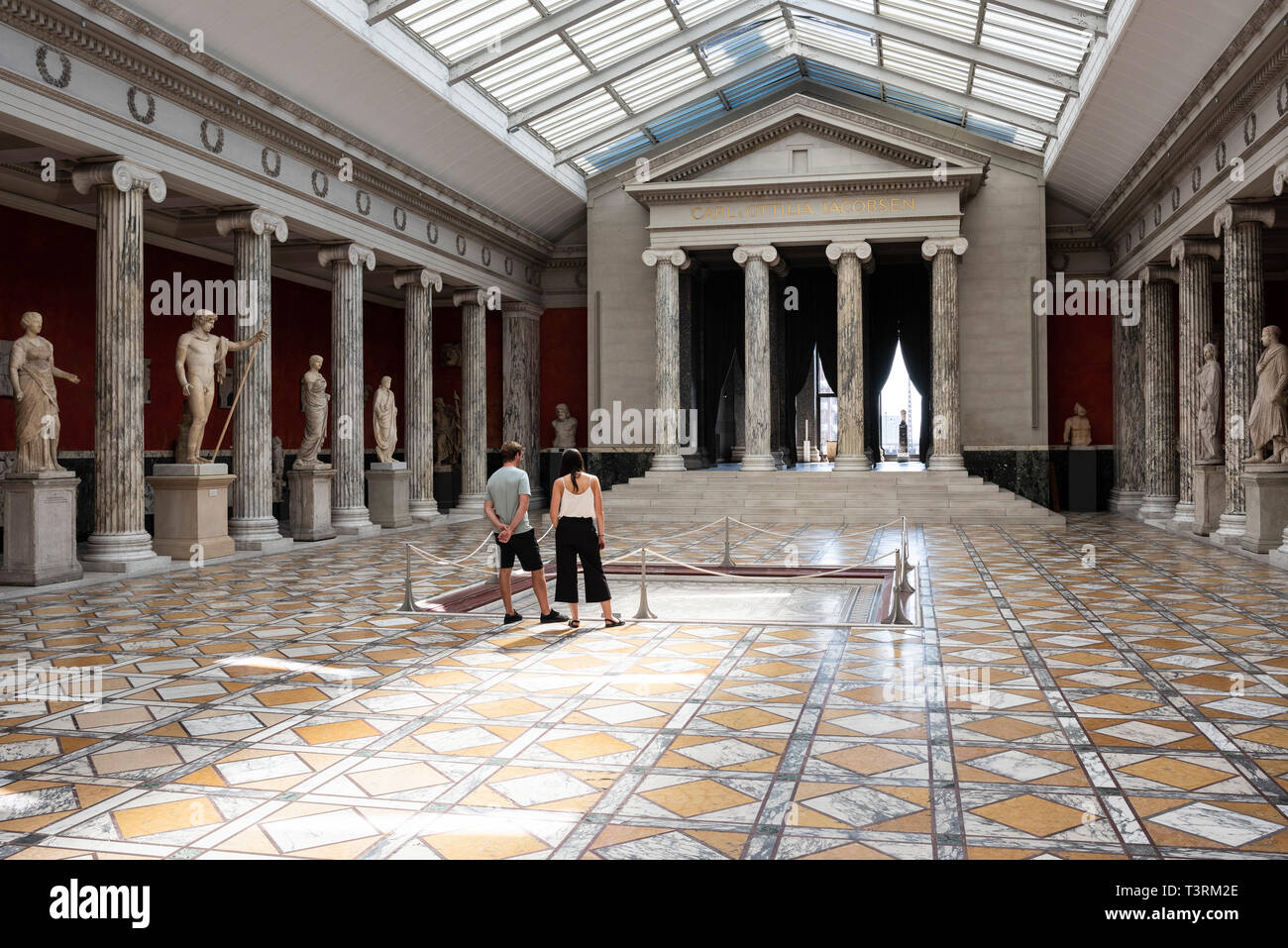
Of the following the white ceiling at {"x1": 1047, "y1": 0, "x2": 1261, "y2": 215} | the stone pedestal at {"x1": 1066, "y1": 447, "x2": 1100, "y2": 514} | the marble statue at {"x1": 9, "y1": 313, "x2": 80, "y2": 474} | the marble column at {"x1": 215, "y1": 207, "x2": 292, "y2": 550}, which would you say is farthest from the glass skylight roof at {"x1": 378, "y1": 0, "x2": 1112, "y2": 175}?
the stone pedestal at {"x1": 1066, "y1": 447, "x2": 1100, "y2": 514}

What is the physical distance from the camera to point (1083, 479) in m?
22.8

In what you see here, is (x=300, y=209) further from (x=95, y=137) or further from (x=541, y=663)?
(x=541, y=663)

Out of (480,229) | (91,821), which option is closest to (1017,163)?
(480,229)

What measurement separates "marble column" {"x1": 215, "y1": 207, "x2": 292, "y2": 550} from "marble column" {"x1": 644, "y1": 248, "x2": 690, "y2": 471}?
961cm

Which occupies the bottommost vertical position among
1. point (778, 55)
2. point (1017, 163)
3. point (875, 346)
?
point (875, 346)

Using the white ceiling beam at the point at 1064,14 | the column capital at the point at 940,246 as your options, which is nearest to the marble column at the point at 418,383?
the column capital at the point at 940,246

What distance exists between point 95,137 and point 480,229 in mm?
10806

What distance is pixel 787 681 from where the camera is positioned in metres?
6.31

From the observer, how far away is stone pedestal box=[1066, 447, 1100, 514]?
22.7 metres

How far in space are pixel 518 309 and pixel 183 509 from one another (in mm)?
12964

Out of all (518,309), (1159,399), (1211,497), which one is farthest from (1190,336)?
(518,309)

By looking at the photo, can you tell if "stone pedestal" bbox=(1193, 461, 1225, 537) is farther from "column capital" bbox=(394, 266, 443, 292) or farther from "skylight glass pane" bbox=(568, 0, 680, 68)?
"column capital" bbox=(394, 266, 443, 292)

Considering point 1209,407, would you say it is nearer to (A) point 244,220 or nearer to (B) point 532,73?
(B) point 532,73

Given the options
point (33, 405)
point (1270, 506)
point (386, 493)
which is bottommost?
point (1270, 506)
